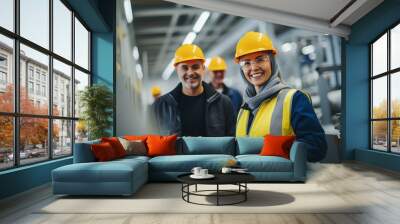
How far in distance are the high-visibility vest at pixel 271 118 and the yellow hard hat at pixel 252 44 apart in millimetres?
1040

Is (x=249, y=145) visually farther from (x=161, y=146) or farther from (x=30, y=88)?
(x=30, y=88)

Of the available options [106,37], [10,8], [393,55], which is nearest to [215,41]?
[106,37]

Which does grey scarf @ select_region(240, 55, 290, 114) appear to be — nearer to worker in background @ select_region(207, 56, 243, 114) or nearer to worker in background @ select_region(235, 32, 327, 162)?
worker in background @ select_region(235, 32, 327, 162)

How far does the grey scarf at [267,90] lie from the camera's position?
8.07 metres

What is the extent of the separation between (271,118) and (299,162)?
2145mm

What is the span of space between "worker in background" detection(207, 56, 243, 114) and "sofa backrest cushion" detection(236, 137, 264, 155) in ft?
4.75

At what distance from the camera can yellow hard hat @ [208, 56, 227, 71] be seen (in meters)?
8.31

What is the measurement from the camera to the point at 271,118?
7.93m

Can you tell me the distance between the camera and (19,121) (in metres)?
5.11

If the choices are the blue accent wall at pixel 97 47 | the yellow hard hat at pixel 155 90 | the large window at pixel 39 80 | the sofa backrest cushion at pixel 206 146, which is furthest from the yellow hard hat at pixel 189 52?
the sofa backrest cushion at pixel 206 146

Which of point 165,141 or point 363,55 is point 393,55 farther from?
point 165,141

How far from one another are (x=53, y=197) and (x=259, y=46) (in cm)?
534

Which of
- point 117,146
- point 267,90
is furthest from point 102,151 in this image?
point 267,90

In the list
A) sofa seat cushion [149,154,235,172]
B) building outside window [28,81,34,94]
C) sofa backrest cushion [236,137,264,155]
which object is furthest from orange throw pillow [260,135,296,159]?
building outside window [28,81,34,94]
